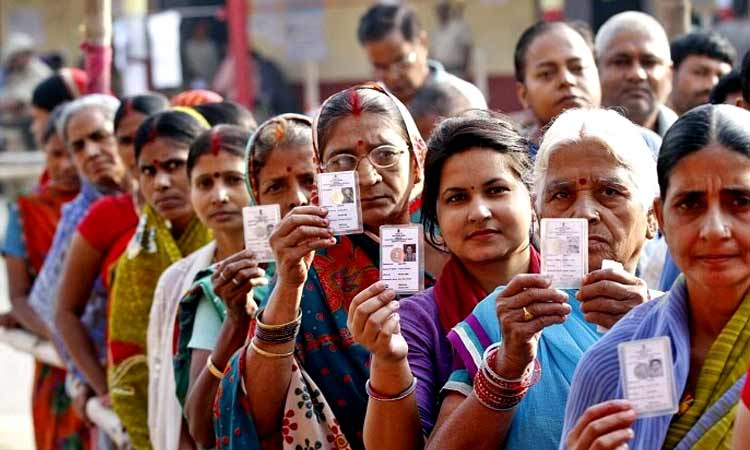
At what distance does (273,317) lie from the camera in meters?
3.95

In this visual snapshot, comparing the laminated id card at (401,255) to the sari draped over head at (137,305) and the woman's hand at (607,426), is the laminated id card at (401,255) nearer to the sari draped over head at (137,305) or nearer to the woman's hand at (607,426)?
the woman's hand at (607,426)

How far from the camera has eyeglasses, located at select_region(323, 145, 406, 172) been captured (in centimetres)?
402

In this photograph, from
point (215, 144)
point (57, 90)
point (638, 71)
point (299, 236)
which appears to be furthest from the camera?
point (57, 90)

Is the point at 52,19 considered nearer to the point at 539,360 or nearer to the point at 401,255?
the point at 401,255

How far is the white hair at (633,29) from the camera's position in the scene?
20.4ft

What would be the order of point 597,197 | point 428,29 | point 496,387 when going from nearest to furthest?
point 496,387, point 597,197, point 428,29

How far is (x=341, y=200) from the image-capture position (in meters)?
3.81

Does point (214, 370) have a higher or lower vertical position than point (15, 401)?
higher

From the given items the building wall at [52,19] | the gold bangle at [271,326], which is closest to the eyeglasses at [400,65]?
the gold bangle at [271,326]

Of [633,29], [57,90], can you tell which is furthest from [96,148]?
[633,29]

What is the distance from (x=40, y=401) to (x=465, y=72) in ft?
33.0

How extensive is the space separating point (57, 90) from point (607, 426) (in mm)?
7035

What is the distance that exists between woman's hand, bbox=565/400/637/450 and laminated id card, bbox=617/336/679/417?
0.03 meters

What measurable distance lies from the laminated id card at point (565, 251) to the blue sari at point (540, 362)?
15 cm
